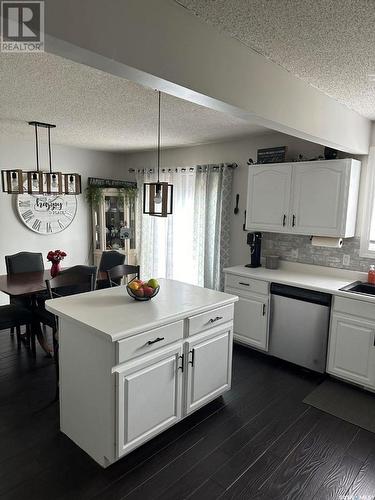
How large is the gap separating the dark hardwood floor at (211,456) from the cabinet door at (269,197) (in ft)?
5.63

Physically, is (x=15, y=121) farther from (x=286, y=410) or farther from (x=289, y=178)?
(x=286, y=410)

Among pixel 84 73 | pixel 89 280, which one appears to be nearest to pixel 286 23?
pixel 84 73

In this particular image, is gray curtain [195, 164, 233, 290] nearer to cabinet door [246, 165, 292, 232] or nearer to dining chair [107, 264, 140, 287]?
cabinet door [246, 165, 292, 232]

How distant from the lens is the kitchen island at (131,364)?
197 centimetres

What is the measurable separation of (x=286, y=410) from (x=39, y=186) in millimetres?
3122

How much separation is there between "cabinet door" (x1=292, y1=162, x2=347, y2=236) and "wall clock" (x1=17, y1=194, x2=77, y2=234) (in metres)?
3.04

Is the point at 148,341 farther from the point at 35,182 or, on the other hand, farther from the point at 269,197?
the point at 35,182

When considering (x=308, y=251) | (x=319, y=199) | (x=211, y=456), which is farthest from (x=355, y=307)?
(x=211, y=456)

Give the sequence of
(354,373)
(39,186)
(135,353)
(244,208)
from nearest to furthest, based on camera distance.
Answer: (135,353) < (354,373) < (39,186) < (244,208)

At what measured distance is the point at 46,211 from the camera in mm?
4945

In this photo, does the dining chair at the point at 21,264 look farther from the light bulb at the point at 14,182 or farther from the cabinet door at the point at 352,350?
the cabinet door at the point at 352,350

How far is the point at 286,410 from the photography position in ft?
8.96

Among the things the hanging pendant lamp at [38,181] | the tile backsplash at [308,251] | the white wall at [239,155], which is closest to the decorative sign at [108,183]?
the white wall at [239,155]

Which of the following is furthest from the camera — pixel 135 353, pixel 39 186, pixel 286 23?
pixel 39 186
